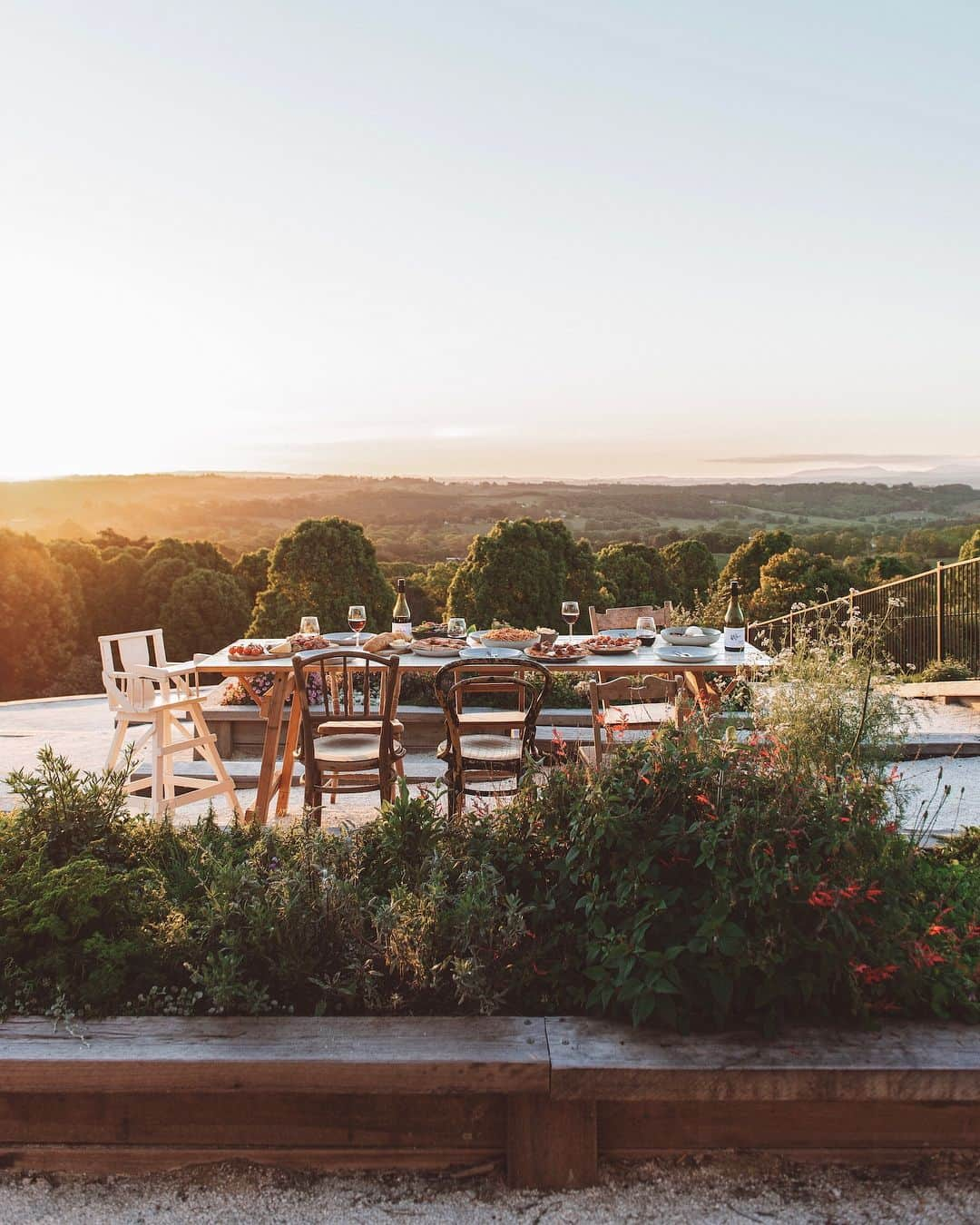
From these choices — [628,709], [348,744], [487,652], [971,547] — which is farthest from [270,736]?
[971,547]

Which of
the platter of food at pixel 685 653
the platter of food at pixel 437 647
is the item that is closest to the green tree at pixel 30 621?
the platter of food at pixel 437 647

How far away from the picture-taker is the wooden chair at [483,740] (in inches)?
164

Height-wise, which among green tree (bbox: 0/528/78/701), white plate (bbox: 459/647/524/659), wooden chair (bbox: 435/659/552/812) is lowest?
green tree (bbox: 0/528/78/701)

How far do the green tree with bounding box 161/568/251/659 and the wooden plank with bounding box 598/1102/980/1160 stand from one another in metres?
17.5

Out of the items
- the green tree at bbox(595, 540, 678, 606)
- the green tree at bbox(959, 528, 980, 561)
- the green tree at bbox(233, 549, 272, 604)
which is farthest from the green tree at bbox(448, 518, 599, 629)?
the green tree at bbox(233, 549, 272, 604)

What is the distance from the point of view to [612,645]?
504 centimetres

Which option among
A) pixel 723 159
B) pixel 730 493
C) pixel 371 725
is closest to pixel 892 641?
pixel 723 159

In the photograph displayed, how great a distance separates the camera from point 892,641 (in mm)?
10922

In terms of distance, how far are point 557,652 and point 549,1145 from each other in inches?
118

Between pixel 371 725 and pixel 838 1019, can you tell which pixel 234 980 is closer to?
pixel 838 1019

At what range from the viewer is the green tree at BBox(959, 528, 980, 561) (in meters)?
14.5

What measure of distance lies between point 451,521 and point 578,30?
9.57 meters

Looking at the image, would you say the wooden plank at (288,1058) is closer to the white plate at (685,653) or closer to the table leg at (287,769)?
the white plate at (685,653)

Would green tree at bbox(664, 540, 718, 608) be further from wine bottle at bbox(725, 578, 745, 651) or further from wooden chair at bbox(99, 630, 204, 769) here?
wooden chair at bbox(99, 630, 204, 769)
